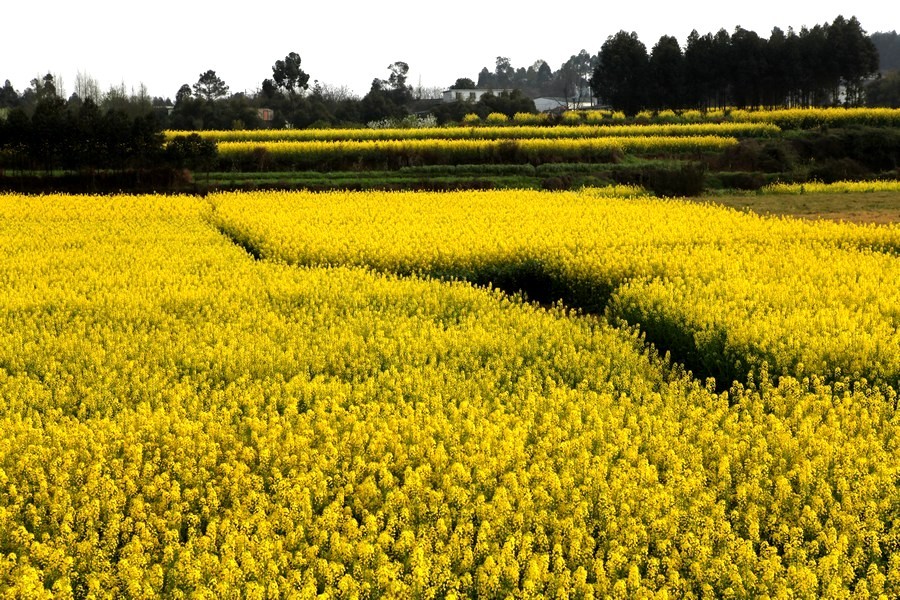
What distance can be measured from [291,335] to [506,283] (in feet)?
19.6

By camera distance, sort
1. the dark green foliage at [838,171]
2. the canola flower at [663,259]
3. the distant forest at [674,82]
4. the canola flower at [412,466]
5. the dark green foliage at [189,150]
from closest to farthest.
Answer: the canola flower at [412,466] → the canola flower at [663,259] → the dark green foliage at [189,150] → the dark green foliage at [838,171] → the distant forest at [674,82]

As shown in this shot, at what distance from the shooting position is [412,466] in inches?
227

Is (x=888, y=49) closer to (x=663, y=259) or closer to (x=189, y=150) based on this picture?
(x=189, y=150)

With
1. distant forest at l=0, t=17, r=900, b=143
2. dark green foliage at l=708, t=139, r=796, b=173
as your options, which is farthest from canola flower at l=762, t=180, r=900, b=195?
distant forest at l=0, t=17, r=900, b=143

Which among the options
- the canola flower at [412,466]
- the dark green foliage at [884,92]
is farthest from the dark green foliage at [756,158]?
the dark green foliage at [884,92]

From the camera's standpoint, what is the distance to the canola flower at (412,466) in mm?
4395

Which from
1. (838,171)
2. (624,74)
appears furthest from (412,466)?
(624,74)

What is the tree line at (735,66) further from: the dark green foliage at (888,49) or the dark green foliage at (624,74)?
the dark green foliage at (888,49)

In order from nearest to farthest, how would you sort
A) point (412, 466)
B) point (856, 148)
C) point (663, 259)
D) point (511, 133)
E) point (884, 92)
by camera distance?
point (412, 466) < point (663, 259) < point (856, 148) < point (511, 133) < point (884, 92)

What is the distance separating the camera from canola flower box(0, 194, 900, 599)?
4395 mm

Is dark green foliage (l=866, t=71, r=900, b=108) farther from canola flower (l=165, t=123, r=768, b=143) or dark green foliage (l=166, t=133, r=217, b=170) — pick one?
dark green foliage (l=166, t=133, r=217, b=170)

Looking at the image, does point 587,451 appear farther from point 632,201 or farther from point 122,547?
point 632,201

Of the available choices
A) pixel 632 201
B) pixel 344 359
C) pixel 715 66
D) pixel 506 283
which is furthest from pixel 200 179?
pixel 715 66

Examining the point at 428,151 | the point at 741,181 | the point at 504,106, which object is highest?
the point at 504,106
